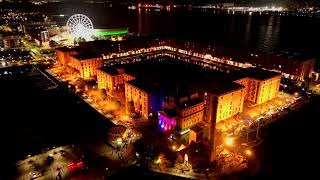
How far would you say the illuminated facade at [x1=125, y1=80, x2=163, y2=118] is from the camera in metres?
55.7

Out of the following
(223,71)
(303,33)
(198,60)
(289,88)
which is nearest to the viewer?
(289,88)

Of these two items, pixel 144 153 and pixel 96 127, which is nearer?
pixel 144 153

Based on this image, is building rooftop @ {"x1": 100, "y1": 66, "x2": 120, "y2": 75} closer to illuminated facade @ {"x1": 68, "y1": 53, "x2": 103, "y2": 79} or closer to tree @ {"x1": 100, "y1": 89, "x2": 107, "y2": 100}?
tree @ {"x1": 100, "y1": 89, "x2": 107, "y2": 100}

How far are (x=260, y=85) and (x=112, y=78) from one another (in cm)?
3436

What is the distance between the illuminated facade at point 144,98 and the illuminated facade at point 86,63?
2396cm

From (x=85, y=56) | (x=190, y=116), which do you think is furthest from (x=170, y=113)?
(x=85, y=56)

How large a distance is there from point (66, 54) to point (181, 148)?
5668 cm

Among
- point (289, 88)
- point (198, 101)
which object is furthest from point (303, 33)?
point (198, 101)

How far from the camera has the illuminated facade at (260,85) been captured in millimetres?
63250

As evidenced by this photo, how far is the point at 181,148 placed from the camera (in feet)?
156

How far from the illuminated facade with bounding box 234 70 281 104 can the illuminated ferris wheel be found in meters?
79.7

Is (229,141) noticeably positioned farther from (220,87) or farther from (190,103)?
(220,87)

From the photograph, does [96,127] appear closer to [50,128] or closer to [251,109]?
[50,128]

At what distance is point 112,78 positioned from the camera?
219 feet
